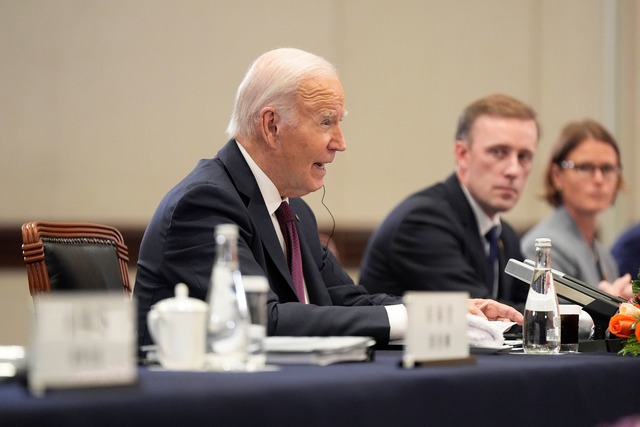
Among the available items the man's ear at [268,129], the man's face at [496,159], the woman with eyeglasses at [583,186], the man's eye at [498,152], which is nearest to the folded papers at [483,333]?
the man's ear at [268,129]

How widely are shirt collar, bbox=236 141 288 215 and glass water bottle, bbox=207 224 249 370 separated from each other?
1.19m

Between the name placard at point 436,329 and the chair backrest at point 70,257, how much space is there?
3.81ft

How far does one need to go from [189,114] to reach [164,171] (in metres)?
0.33

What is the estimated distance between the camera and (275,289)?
2.63 metres

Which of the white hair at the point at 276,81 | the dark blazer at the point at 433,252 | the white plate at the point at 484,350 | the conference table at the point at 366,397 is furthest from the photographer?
the dark blazer at the point at 433,252

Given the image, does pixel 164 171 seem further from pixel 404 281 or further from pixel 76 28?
pixel 404 281

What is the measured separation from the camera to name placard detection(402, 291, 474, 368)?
5.46 ft

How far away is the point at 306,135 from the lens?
286 cm

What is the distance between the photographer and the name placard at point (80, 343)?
1.26 metres

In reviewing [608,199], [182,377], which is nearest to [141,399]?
[182,377]

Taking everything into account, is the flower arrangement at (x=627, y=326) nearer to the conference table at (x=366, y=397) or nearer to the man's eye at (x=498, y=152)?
the conference table at (x=366, y=397)

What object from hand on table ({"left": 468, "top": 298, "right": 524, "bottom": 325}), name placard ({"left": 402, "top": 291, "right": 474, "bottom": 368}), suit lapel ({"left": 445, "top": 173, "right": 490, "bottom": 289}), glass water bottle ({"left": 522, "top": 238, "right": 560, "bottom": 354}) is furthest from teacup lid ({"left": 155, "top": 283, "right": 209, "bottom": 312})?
suit lapel ({"left": 445, "top": 173, "right": 490, "bottom": 289})

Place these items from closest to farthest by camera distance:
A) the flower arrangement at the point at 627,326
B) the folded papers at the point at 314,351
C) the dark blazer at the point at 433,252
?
the folded papers at the point at 314,351
the flower arrangement at the point at 627,326
the dark blazer at the point at 433,252

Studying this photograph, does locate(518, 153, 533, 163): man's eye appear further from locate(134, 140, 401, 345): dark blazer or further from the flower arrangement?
the flower arrangement
